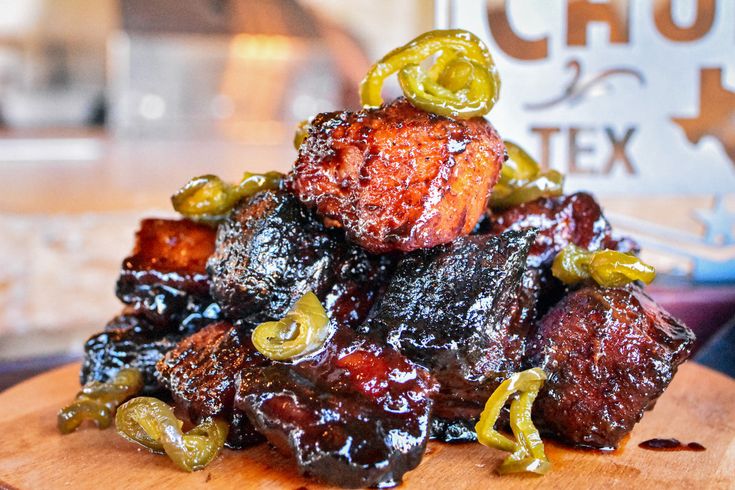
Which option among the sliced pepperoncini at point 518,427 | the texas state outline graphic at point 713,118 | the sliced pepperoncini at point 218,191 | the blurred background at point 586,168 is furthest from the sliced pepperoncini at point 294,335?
the texas state outline graphic at point 713,118

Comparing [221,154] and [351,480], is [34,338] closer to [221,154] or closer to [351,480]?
[351,480]

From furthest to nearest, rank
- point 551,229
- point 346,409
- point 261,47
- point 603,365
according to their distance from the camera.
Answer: point 261,47, point 551,229, point 603,365, point 346,409

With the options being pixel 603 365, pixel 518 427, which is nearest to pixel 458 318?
pixel 518 427

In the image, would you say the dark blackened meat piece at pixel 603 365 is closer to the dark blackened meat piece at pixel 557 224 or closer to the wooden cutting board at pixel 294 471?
the wooden cutting board at pixel 294 471

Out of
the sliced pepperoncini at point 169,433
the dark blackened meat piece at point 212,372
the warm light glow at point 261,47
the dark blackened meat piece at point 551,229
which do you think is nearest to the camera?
the sliced pepperoncini at point 169,433

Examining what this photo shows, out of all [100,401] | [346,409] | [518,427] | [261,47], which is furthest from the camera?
[261,47]

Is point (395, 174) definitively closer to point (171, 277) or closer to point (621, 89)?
point (171, 277)

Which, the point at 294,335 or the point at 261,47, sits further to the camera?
the point at 261,47

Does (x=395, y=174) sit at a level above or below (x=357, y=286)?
above
